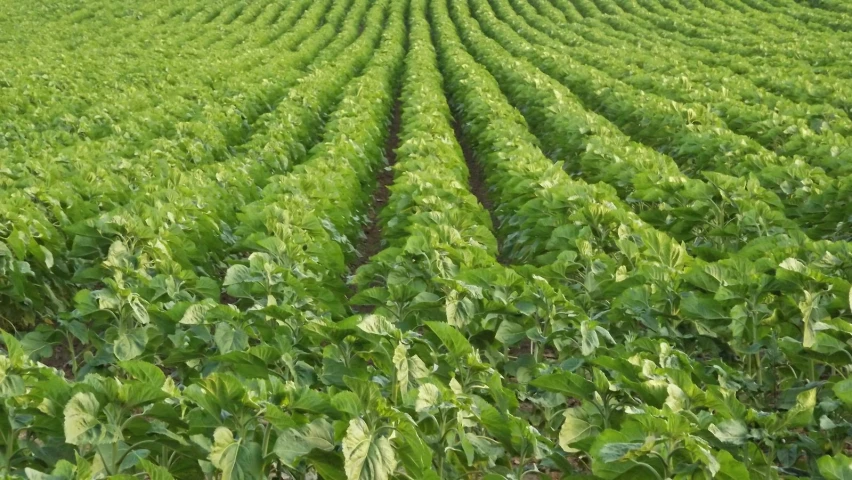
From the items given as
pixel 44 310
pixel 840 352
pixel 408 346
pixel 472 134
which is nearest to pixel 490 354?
pixel 408 346

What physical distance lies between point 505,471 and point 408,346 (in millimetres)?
760

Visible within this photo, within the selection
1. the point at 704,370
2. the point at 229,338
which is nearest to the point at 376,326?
the point at 229,338

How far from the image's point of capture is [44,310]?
18.3ft

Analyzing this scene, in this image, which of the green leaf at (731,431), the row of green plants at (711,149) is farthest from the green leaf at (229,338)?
the row of green plants at (711,149)

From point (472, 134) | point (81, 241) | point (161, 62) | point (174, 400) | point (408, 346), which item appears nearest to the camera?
point (174, 400)

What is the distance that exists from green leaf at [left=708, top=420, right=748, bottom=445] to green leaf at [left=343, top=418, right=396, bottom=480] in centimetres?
127

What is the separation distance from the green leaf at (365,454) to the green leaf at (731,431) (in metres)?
1.27

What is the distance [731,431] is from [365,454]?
4.82ft

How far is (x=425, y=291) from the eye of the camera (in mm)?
4602

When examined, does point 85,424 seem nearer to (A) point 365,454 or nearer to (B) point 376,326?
(A) point 365,454

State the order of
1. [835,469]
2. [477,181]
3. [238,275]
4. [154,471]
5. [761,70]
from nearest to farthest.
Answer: [154,471] → [835,469] → [238,275] → [477,181] → [761,70]

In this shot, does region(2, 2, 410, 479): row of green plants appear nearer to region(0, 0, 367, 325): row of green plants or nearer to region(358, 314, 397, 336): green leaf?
region(358, 314, 397, 336): green leaf

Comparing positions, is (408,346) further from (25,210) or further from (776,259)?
(25,210)

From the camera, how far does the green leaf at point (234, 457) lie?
2525mm
